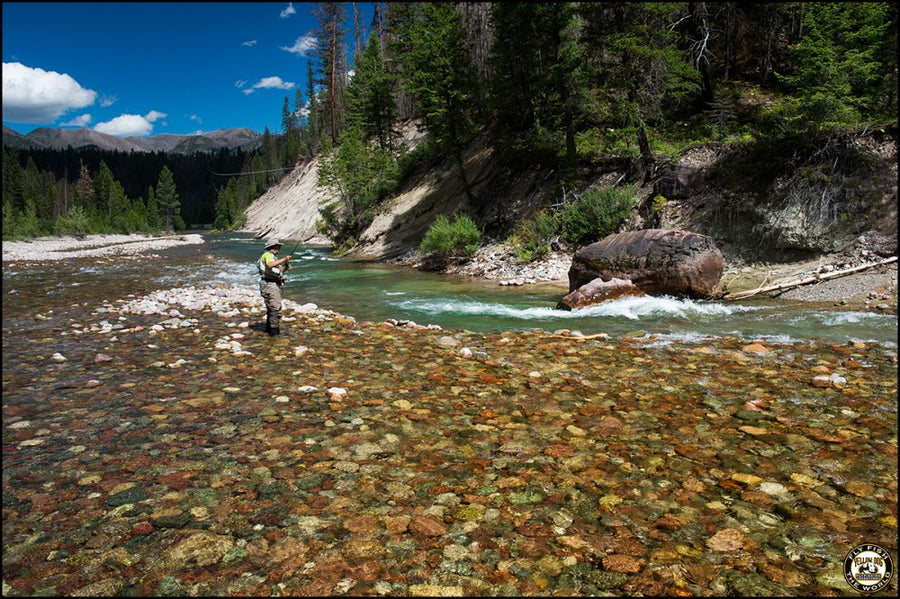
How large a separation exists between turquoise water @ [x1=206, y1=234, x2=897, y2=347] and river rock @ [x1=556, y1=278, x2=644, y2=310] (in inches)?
11.1

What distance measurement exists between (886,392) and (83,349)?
11.9 metres

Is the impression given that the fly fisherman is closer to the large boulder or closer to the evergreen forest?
the large boulder

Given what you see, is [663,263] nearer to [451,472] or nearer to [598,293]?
[598,293]

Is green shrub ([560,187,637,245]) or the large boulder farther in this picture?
green shrub ([560,187,637,245])

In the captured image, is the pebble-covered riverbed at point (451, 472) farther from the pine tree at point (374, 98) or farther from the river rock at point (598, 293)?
the pine tree at point (374, 98)

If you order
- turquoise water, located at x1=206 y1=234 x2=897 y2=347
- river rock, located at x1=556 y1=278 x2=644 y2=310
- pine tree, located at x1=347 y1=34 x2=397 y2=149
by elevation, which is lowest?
turquoise water, located at x1=206 y1=234 x2=897 y2=347

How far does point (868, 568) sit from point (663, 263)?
10488 millimetres

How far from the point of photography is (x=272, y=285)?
961 centimetres

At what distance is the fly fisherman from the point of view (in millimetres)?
9523

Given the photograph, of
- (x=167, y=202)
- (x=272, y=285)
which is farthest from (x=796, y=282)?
(x=167, y=202)

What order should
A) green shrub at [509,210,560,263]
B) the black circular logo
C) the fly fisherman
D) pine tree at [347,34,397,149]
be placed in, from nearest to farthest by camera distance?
the black circular logo < the fly fisherman < green shrub at [509,210,560,263] < pine tree at [347,34,397,149]

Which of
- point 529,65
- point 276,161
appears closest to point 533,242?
point 529,65

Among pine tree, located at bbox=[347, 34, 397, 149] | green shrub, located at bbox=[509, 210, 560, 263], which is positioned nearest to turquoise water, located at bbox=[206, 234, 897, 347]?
green shrub, located at bbox=[509, 210, 560, 263]

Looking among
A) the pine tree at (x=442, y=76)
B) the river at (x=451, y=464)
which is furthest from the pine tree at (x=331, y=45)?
the river at (x=451, y=464)
